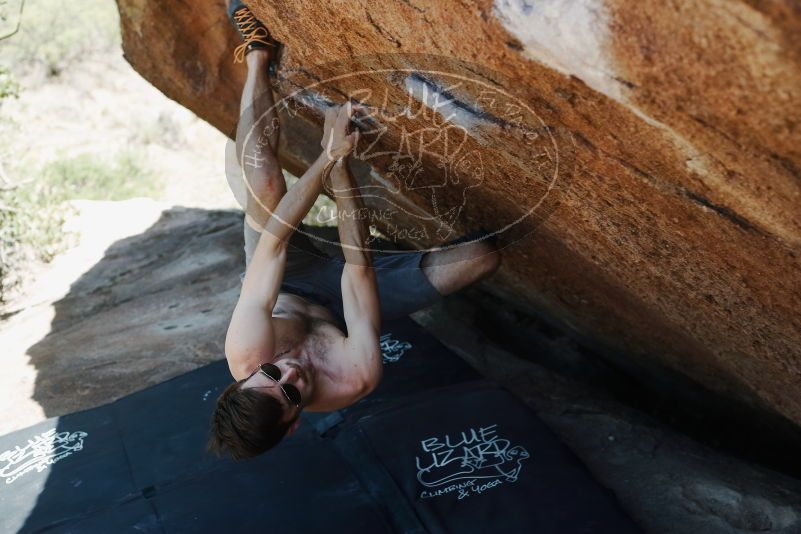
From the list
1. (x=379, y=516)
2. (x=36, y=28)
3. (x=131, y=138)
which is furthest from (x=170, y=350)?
(x=36, y=28)

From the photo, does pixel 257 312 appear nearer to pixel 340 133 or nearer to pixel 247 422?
pixel 247 422

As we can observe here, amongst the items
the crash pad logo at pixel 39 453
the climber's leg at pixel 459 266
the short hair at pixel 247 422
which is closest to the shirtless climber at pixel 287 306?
the short hair at pixel 247 422

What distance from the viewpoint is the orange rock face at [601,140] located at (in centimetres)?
136

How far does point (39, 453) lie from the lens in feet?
10.00

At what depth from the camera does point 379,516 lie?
2650mm

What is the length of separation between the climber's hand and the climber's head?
0.65 meters

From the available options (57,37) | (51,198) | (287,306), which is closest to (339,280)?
(287,306)

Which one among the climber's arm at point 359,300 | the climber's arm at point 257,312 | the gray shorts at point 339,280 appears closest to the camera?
the climber's arm at point 257,312

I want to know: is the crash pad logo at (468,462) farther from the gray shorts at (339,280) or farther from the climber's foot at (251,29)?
the climber's foot at (251,29)

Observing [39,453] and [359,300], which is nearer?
[359,300]

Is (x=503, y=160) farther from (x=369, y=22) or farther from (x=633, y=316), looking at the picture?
(x=633, y=316)

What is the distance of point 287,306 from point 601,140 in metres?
1.27

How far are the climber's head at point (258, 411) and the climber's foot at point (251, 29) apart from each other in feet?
3.39

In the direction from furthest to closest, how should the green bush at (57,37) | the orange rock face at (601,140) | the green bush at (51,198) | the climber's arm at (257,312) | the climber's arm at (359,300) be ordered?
the green bush at (57,37) → the green bush at (51,198) → the climber's arm at (359,300) → the climber's arm at (257,312) → the orange rock face at (601,140)
